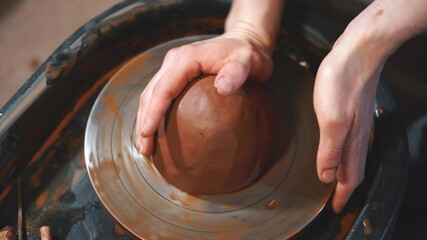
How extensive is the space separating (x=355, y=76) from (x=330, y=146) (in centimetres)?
15

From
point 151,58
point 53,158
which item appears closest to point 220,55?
point 151,58

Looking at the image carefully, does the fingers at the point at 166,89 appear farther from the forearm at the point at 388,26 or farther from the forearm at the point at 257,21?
the forearm at the point at 388,26

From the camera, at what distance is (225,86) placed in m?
0.94

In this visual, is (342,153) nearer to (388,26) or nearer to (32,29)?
(388,26)

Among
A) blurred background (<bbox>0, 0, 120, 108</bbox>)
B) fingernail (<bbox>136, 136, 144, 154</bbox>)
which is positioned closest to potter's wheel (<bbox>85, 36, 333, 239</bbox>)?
fingernail (<bbox>136, 136, 144, 154</bbox>)

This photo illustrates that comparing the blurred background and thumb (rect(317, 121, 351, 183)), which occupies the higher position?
thumb (rect(317, 121, 351, 183))

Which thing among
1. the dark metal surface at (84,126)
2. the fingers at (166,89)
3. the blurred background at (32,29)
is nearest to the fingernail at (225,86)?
the fingers at (166,89)

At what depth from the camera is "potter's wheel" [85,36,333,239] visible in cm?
102

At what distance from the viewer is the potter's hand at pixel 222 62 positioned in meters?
1.00

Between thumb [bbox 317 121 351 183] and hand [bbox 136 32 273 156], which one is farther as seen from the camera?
hand [bbox 136 32 273 156]

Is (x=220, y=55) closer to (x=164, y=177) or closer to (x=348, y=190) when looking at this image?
(x=164, y=177)

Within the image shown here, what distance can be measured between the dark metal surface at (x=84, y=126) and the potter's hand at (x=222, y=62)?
0.52ft

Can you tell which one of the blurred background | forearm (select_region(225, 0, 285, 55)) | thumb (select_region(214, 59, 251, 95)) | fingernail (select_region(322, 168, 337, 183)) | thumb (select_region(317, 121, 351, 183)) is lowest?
the blurred background

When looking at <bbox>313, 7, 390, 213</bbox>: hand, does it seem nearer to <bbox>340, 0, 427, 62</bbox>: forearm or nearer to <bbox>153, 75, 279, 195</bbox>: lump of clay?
<bbox>340, 0, 427, 62</bbox>: forearm
